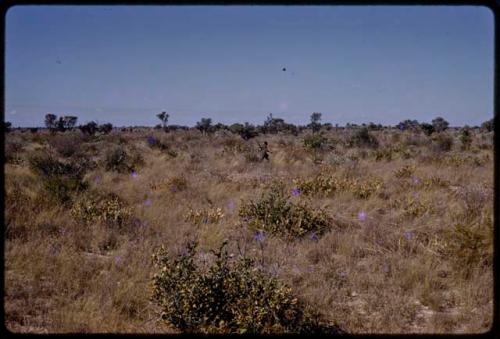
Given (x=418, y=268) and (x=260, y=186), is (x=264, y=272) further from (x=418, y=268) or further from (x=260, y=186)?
(x=260, y=186)

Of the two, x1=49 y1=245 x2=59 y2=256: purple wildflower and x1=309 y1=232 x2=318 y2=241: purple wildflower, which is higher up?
x1=309 y1=232 x2=318 y2=241: purple wildflower

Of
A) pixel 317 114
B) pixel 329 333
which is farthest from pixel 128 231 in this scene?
pixel 317 114

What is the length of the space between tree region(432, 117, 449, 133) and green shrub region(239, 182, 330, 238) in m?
32.7

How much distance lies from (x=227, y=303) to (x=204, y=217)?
316 centimetres

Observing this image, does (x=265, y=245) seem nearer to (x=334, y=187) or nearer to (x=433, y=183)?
(x=334, y=187)

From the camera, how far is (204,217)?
6.65 m

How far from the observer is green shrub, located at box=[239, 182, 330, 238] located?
19.7ft

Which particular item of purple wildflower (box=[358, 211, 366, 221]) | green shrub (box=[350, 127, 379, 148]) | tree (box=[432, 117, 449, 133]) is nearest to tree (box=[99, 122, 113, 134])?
green shrub (box=[350, 127, 379, 148])

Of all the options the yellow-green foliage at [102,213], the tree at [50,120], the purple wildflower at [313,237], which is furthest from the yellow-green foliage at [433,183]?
the tree at [50,120]

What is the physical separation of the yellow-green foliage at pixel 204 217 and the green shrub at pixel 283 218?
15.6 inches

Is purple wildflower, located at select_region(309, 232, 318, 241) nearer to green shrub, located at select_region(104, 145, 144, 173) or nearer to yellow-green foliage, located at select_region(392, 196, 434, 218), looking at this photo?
yellow-green foliage, located at select_region(392, 196, 434, 218)

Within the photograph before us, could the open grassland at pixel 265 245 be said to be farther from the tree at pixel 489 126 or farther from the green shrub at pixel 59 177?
the tree at pixel 489 126

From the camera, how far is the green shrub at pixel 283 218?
6.01 metres

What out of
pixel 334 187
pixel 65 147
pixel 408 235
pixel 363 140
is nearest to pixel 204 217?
pixel 408 235
